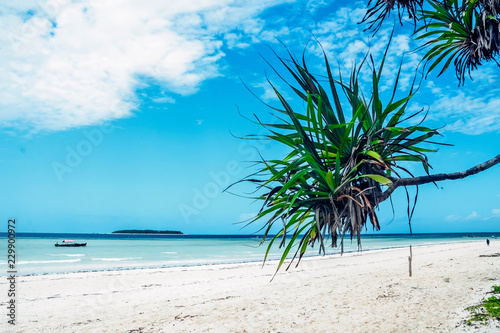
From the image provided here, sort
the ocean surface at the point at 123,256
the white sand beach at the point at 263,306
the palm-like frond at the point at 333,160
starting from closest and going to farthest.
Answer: the palm-like frond at the point at 333,160 < the white sand beach at the point at 263,306 < the ocean surface at the point at 123,256

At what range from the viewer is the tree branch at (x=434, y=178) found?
258 centimetres

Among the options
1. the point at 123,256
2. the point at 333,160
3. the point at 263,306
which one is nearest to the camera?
the point at 333,160

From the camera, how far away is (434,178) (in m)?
2.76

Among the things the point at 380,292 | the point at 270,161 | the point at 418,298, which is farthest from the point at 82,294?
the point at 270,161

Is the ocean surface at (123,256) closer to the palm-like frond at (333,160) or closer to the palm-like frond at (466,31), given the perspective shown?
the palm-like frond at (333,160)

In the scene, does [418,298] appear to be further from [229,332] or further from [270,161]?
[270,161]

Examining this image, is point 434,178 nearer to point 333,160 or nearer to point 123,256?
point 333,160

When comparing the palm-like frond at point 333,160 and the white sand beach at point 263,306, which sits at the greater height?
the palm-like frond at point 333,160

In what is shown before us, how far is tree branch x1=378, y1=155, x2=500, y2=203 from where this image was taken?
2578 mm

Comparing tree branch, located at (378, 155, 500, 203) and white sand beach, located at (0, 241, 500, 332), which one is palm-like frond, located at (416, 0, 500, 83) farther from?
white sand beach, located at (0, 241, 500, 332)

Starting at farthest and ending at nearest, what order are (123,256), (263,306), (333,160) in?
(123,256), (263,306), (333,160)

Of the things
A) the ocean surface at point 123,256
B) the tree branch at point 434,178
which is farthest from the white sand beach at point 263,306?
the tree branch at point 434,178

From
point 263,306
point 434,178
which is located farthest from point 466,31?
Result: point 263,306

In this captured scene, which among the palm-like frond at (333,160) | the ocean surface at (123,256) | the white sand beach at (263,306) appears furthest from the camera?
the ocean surface at (123,256)
